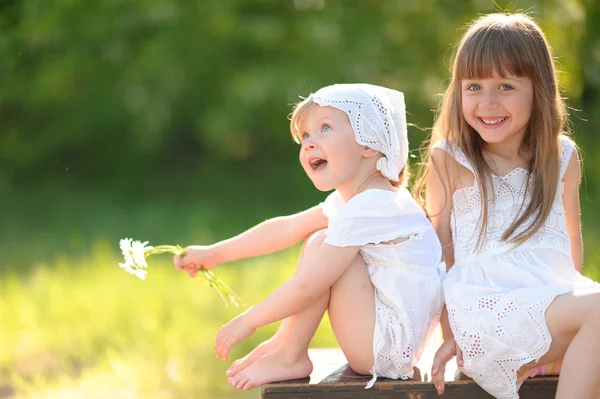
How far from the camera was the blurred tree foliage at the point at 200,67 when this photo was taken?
8.57 meters

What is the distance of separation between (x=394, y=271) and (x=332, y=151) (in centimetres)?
36

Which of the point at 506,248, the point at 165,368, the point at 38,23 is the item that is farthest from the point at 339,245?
the point at 38,23

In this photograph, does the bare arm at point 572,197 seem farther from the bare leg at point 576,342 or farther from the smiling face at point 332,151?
the smiling face at point 332,151

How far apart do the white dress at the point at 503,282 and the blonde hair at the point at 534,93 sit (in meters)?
0.03

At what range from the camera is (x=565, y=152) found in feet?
8.11

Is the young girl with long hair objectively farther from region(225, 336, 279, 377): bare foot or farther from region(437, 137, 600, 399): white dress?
region(225, 336, 279, 377): bare foot

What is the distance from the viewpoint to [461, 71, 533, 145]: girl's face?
93.0 inches

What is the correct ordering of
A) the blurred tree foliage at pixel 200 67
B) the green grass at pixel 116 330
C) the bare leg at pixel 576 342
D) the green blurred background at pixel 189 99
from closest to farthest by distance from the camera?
the bare leg at pixel 576 342 < the green grass at pixel 116 330 < the green blurred background at pixel 189 99 < the blurred tree foliage at pixel 200 67

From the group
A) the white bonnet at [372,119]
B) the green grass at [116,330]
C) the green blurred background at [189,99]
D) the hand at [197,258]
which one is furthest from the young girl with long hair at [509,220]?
the green blurred background at [189,99]

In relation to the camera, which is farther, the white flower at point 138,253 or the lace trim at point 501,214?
the white flower at point 138,253

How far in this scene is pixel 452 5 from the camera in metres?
8.54

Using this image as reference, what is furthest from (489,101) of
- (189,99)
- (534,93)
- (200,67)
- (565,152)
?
(189,99)

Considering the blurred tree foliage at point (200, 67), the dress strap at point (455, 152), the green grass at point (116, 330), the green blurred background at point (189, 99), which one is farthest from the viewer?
the blurred tree foliage at point (200, 67)

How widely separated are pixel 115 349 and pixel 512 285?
1.98 m
